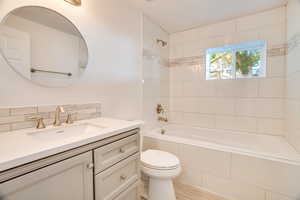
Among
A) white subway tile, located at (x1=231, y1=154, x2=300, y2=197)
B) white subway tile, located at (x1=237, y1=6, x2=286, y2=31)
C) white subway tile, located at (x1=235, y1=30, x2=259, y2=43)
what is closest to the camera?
white subway tile, located at (x1=231, y1=154, x2=300, y2=197)

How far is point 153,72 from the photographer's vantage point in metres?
2.49

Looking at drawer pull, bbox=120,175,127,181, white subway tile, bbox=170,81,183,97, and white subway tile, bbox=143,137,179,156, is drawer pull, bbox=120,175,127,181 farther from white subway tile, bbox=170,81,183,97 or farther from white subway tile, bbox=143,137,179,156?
white subway tile, bbox=170,81,183,97

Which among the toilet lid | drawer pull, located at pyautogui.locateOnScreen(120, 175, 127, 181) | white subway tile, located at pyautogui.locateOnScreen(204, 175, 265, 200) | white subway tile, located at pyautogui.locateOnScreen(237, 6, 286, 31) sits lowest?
white subway tile, located at pyautogui.locateOnScreen(204, 175, 265, 200)

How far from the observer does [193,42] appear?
8.91 feet

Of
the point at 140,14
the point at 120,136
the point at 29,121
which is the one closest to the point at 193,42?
the point at 140,14

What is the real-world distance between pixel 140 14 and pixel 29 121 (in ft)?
6.46

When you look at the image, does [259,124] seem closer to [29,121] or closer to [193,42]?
[193,42]

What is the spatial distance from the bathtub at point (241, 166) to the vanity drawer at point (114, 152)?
0.93 meters

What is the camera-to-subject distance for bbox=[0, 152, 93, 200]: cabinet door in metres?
0.56

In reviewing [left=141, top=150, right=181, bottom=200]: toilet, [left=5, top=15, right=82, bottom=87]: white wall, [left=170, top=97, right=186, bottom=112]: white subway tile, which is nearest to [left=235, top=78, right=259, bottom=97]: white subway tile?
[left=170, top=97, right=186, bottom=112]: white subway tile

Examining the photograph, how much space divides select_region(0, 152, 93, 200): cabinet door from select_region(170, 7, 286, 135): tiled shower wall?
2.30m

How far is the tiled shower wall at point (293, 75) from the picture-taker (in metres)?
1.60

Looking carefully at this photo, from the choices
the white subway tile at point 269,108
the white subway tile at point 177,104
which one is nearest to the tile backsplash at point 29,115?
the white subway tile at point 177,104

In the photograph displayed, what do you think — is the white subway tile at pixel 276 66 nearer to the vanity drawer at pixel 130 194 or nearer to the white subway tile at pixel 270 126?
the white subway tile at pixel 270 126
